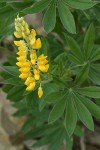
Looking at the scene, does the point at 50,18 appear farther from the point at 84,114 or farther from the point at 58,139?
the point at 58,139

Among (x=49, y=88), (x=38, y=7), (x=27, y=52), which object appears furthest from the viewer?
(x=49, y=88)

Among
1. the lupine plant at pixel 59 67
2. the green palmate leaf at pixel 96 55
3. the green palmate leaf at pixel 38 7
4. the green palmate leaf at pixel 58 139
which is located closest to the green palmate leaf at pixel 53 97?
the lupine plant at pixel 59 67

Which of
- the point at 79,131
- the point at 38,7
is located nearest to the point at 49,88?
the point at 38,7

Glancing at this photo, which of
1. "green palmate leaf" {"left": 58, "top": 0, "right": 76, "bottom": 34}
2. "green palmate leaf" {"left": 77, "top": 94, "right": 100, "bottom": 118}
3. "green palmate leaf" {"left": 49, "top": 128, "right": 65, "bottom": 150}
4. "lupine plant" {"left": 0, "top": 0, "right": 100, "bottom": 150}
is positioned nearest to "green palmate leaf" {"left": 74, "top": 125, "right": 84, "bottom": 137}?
"green palmate leaf" {"left": 49, "top": 128, "right": 65, "bottom": 150}

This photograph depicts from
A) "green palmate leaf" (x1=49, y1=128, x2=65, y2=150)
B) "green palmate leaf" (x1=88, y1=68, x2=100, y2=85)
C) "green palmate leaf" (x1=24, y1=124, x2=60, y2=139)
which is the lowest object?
"green palmate leaf" (x1=49, y1=128, x2=65, y2=150)

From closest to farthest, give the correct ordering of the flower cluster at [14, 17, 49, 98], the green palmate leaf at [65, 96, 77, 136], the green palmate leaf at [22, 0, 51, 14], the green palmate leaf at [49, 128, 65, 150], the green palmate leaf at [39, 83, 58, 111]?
the flower cluster at [14, 17, 49, 98], the green palmate leaf at [22, 0, 51, 14], the green palmate leaf at [65, 96, 77, 136], the green palmate leaf at [39, 83, 58, 111], the green palmate leaf at [49, 128, 65, 150]

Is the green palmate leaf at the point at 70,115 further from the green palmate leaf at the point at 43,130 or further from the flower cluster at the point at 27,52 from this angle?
the green palmate leaf at the point at 43,130

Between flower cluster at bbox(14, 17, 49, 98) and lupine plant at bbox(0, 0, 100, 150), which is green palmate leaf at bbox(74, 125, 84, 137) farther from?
flower cluster at bbox(14, 17, 49, 98)
